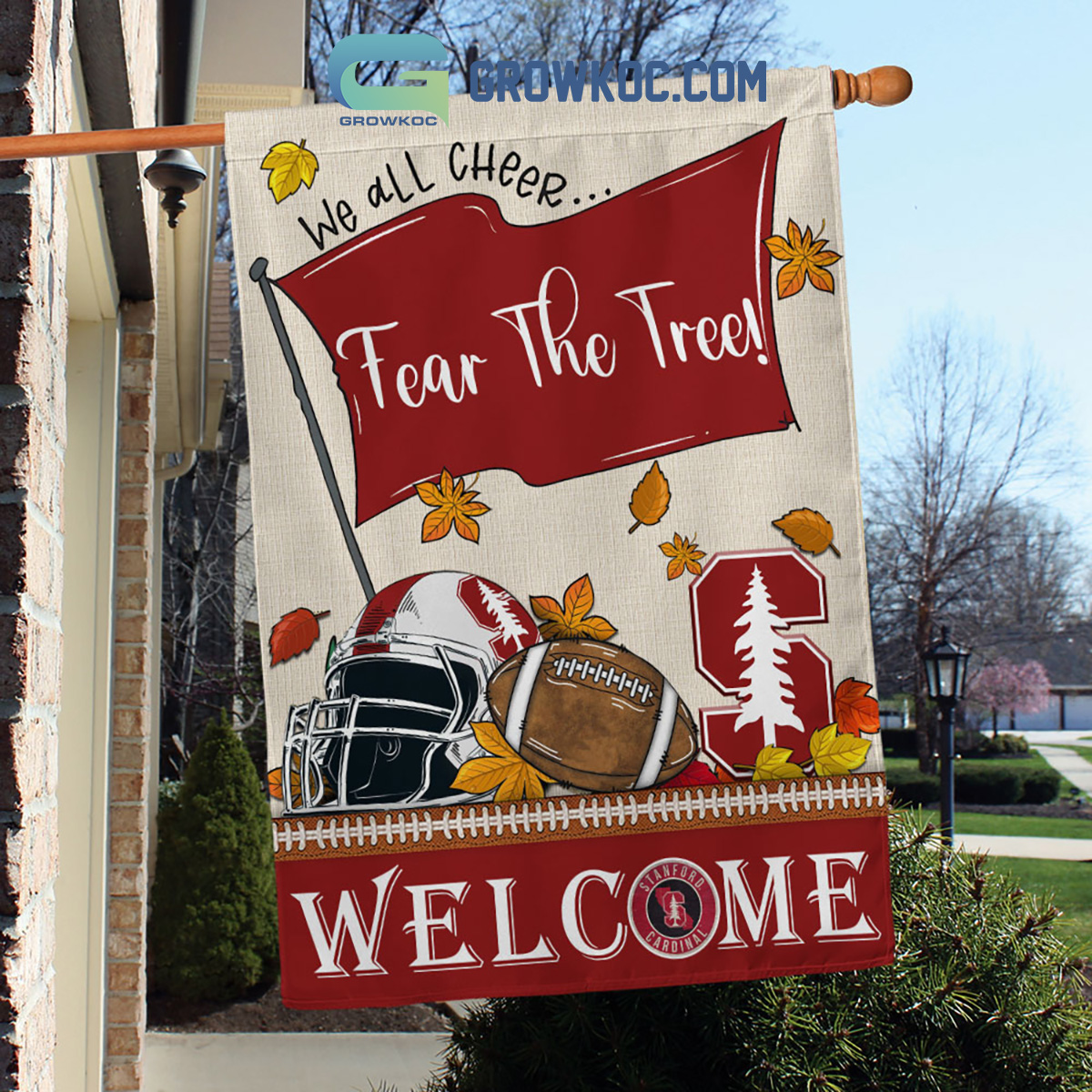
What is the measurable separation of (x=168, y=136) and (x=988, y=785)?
19543 millimetres

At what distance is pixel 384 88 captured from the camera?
1773 mm

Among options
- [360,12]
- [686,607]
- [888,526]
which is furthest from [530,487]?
→ [888,526]

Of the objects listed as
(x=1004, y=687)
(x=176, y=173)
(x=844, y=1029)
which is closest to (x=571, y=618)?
(x=176, y=173)

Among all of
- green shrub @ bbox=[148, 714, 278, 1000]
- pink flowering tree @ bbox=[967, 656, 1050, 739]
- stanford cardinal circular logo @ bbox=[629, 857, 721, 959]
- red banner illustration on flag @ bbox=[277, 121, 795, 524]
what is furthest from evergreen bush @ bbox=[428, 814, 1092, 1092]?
pink flowering tree @ bbox=[967, 656, 1050, 739]

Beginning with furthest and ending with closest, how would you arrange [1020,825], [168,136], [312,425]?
[1020,825] < [312,425] < [168,136]

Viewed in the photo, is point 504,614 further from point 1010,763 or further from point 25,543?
point 1010,763

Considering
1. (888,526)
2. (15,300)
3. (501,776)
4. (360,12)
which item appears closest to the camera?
(15,300)

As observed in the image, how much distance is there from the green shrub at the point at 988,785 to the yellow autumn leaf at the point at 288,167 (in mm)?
18745

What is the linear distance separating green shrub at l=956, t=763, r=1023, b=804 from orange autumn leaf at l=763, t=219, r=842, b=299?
18.3 meters

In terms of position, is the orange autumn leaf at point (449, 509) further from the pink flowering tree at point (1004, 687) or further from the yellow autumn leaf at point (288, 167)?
the pink flowering tree at point (1004, 687)

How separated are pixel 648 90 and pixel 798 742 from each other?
4.02 ft

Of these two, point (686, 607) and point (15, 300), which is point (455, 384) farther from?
point (15, 300)

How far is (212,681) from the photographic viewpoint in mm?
11711

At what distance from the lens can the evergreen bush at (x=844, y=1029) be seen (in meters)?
2.68
